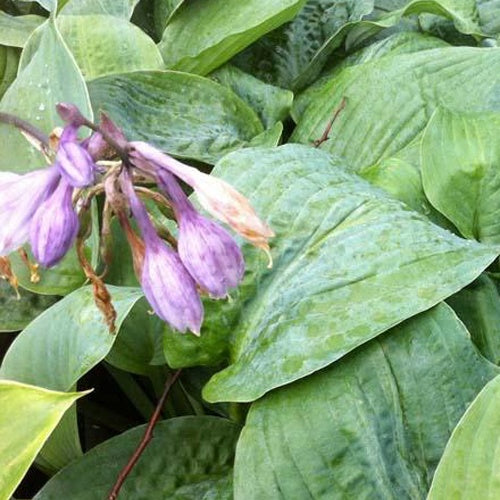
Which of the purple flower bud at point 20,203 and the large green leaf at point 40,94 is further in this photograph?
the large green leaf at point 40,94

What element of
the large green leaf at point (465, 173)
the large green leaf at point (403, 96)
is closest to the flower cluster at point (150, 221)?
the large green leaf at point (465, 173)

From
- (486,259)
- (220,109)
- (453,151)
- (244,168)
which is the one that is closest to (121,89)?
(220,109)

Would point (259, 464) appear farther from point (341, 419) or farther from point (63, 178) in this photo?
point (63, 178)

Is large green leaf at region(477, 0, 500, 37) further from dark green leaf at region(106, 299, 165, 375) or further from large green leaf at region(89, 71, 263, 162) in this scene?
dark green leaf at region(106, 299, 165, 375)

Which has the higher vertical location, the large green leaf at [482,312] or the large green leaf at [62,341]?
the large green leaf at [62,341]

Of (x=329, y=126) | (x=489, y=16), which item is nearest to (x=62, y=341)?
(x=329, y=126)

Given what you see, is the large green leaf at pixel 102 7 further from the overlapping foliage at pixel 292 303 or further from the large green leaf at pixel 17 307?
the large green leaf at pixel 17 307

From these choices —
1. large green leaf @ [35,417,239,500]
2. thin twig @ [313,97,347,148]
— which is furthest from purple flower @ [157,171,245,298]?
thin twig @ [313,97,347,148]
